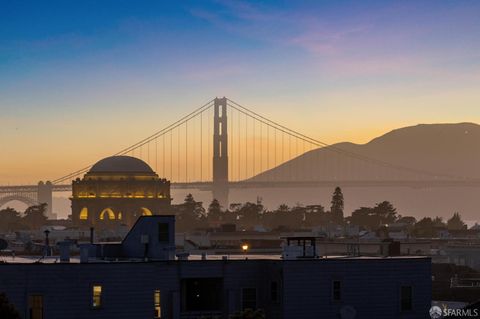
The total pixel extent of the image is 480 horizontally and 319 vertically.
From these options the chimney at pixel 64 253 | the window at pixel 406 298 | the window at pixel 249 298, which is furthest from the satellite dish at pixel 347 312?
the chimney at pixel 64 253

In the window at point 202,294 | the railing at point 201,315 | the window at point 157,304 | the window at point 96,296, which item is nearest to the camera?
the window at point 96,296

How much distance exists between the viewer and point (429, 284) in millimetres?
51156

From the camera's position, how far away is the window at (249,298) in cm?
5047

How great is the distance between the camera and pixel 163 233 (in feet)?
174

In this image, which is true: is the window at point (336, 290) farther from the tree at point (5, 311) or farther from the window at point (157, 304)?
the tree at point (5, 311)

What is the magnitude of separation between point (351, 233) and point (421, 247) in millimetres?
38999

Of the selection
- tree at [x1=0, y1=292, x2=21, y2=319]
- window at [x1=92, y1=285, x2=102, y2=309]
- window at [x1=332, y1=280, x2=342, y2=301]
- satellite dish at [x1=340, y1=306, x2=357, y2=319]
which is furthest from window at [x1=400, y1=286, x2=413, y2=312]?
tree at [x1=0, y1=292, x2=21, y2=319]

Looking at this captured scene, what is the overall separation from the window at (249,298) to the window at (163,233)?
4161mm

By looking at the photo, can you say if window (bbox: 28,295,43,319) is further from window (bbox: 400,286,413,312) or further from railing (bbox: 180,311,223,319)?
window (bbox: 400,286,413,312)

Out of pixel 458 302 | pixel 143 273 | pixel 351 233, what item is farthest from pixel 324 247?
pixel 143 273

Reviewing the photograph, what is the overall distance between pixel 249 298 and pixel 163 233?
4.59 meters

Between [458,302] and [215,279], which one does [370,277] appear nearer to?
[215,279]

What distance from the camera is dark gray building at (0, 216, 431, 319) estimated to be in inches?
1855

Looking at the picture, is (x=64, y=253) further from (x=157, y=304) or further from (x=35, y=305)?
(x=35, y=305)
